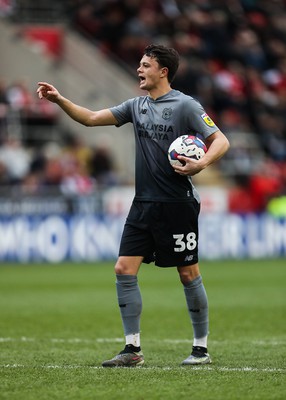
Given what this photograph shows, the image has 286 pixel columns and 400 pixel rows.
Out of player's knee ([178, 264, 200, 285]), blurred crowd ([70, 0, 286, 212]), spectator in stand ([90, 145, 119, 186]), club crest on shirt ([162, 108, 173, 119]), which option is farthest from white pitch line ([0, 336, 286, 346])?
blurred crowd ([70, 0, 286, 212])

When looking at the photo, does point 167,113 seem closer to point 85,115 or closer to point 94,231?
point 85,115

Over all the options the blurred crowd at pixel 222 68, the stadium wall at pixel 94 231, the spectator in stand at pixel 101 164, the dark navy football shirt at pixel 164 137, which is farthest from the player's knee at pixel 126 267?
the blurred crowd at pixel 222 68

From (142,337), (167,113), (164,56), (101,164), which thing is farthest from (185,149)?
(101,164)

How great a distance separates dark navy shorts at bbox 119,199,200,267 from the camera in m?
7.74

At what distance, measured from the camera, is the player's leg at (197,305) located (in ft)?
25.7

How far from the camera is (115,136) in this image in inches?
949

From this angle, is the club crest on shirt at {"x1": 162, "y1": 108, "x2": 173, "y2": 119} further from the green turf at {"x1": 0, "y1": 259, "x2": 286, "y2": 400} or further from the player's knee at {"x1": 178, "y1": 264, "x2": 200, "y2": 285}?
the green turf at {"x1": 0, "y1": 259, "x2": 286, "y2": 400}

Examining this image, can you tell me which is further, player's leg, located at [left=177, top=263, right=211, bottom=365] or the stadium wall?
the stadium wall

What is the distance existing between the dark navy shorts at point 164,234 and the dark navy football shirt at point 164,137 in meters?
0.08

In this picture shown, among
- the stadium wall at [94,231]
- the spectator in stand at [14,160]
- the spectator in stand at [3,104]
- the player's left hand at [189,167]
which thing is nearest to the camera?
the player's left hand at [189,167]

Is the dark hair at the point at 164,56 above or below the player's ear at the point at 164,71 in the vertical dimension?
above

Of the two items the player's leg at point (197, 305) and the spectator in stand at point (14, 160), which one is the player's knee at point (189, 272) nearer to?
the player's leg at point (197, 305)

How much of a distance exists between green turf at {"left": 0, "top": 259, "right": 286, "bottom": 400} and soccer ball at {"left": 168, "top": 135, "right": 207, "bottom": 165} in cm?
150

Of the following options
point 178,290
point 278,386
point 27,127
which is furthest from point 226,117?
point 278,386
